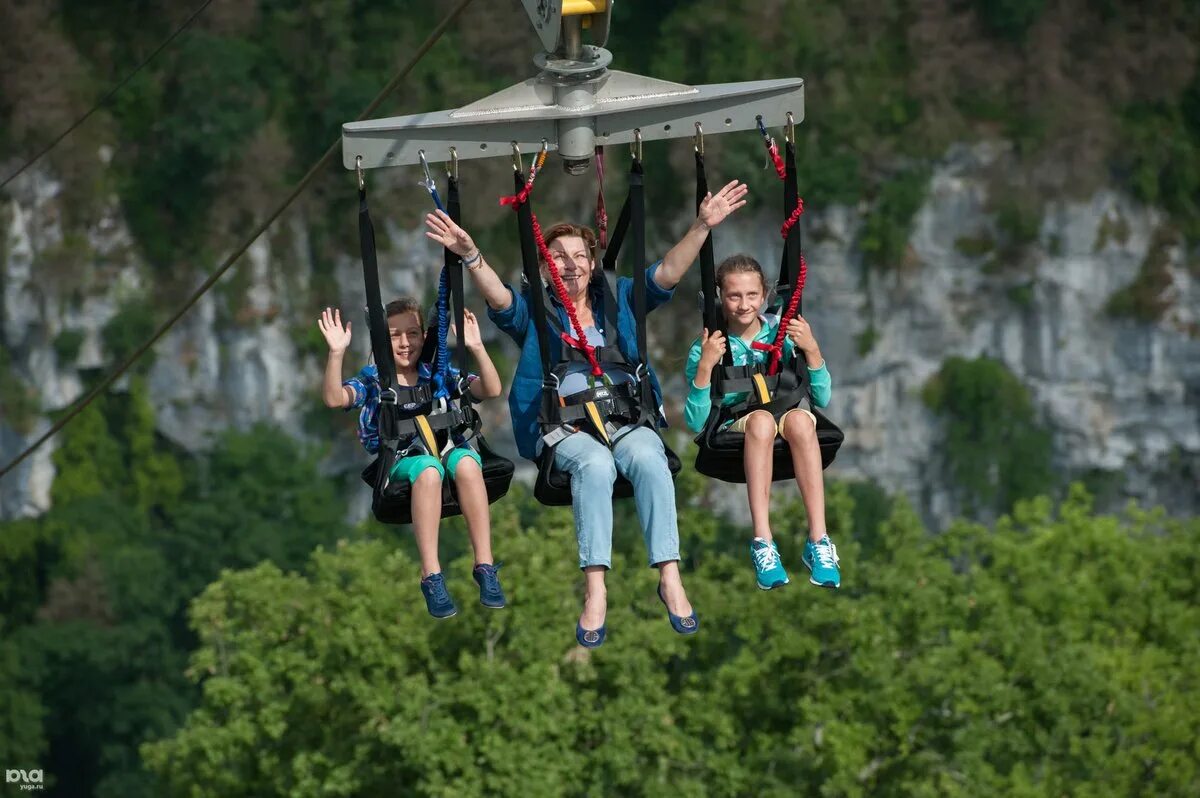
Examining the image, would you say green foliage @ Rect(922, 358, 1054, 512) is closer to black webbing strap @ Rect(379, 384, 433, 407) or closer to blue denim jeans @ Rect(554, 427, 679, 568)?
black webbing strap @ Rect(379, 384, 433, 407)

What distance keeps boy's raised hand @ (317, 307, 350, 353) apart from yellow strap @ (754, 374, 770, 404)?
1.95m

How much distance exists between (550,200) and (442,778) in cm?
3699

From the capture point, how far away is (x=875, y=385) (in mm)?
71312

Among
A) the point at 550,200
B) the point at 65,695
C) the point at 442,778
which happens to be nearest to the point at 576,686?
the point at 442,778

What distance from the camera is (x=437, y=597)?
43.4 feet

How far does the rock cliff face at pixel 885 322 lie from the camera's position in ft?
230

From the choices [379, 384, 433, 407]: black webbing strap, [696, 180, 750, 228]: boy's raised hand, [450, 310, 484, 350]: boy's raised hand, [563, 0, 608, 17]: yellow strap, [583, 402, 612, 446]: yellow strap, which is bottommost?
[583, 402, 612, 446]: yellow strap

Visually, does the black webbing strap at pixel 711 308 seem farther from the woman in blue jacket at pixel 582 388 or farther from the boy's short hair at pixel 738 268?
the woman in blue jacket at pixel 582 388

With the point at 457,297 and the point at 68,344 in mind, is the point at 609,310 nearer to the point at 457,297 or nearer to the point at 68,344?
the point at 457,297

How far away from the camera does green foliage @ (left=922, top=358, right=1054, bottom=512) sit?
6950 centimetres

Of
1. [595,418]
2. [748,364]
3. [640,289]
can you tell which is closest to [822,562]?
[748,364]

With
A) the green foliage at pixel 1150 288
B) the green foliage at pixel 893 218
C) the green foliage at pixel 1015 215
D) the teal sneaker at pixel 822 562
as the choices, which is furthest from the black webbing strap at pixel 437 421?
the green foliage at pixel 1150 288

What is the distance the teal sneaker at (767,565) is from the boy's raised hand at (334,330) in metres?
2.16

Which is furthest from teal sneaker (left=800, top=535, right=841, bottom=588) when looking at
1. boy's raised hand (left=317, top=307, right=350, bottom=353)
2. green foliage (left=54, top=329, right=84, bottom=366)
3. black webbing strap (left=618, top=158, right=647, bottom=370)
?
green foliage (left=54, top=329, right=84, bottom=366)
